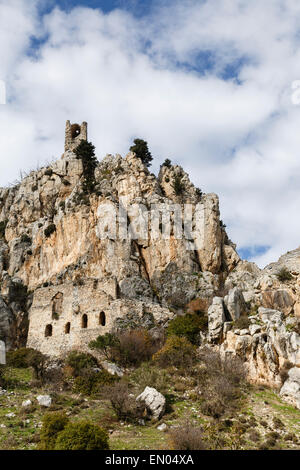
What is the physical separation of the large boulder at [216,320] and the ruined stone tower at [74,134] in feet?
158

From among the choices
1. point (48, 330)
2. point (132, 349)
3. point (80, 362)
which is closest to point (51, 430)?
point (80, 362)

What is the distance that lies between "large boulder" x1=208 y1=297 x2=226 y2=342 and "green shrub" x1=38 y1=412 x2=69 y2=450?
52.6 ft

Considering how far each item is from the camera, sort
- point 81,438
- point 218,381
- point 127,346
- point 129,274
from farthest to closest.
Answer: point 129,274, point 127,346, point 218,381, point 81,438

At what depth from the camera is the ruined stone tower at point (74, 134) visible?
76494mm

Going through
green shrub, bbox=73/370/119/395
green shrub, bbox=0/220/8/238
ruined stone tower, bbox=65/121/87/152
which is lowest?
green shrub, bbox=73/370/119/395

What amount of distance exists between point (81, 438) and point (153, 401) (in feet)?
27.9

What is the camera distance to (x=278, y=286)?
1446 inches

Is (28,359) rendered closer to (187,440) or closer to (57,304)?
(57,304)

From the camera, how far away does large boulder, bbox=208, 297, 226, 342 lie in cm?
3422

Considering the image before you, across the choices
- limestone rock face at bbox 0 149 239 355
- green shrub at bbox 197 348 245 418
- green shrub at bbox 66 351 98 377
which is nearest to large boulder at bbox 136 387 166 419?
green shrub at bbox 197 348 245 418

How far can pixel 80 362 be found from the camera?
111 ft

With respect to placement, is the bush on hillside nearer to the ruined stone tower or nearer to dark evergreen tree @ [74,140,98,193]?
dark evergreen tree @ [74,140,98,193]
